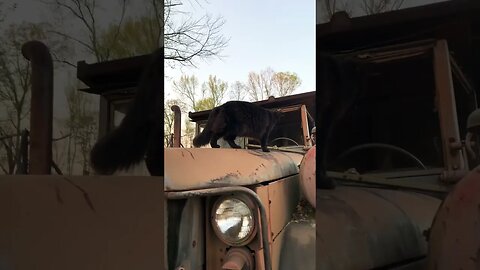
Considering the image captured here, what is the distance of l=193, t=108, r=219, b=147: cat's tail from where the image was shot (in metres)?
1.76

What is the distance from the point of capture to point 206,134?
1837 millimetres

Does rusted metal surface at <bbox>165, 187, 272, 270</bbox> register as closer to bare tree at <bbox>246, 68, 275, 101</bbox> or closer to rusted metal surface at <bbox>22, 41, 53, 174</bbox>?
bare tree at <bbox>246, 68, 275, 101</bbox>

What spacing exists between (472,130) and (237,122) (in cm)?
75

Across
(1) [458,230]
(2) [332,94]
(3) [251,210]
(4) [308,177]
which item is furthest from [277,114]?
(1) [458,230]

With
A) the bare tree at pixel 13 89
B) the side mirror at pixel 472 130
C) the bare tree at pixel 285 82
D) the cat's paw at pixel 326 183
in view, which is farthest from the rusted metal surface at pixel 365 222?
the bare tree at pixel 13 89

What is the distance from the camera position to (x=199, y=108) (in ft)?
5.71

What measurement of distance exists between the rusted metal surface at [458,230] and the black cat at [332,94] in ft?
0.92

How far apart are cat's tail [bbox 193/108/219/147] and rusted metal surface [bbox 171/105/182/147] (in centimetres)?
7

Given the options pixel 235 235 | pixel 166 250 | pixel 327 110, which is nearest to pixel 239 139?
pixel 235 235

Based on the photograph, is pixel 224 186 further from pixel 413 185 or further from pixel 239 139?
pixel 413 185

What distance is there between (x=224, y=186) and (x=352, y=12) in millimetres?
901

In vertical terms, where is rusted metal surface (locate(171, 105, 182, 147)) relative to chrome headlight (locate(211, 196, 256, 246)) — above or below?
above

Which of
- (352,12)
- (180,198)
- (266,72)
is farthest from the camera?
(180,198)

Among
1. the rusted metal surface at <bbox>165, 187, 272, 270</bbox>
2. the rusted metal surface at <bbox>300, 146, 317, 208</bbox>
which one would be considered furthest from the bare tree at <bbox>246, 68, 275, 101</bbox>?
the rusted metal surface at <bbox>165, 187, 272, 270</bbox>
